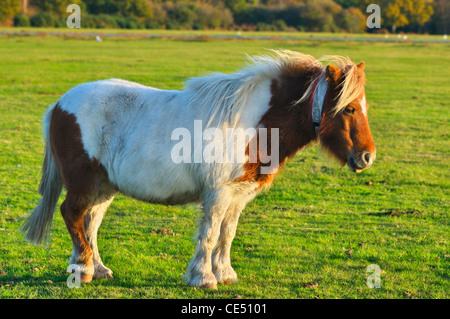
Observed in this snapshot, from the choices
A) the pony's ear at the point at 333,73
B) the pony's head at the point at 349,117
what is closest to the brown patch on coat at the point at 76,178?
the pony's head at the point at 349,117

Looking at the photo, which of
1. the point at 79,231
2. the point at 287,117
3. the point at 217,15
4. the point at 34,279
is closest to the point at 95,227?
the point at 79,231

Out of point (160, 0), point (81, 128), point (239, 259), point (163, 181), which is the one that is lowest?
point (239, 259)

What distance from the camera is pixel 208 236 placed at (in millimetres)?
5531

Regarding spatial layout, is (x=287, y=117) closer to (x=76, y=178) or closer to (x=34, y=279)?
(x=76, y=178)

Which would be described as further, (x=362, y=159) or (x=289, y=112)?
(x=289, y=112)

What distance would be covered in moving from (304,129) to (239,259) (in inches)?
74.2

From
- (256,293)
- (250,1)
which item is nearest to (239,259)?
(256,293)

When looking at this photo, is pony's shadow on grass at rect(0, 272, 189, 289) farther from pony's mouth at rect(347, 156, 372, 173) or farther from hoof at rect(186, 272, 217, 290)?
pony's mouth at rect(347, 156, 372, 173)

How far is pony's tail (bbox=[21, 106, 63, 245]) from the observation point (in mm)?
6141

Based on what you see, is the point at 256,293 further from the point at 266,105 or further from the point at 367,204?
the point at 367,204

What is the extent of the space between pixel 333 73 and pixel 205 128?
133cm

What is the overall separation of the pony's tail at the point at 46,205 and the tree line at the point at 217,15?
230ft

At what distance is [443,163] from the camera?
1162 cm

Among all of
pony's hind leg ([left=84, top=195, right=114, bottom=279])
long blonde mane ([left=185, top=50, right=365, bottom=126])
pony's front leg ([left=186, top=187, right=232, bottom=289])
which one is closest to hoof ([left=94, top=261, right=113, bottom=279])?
pony's hind leg ([left=84, top=195, right=114, bottom=279])
